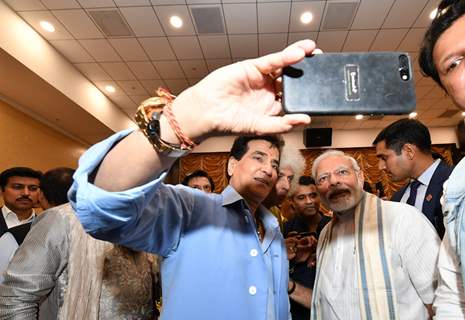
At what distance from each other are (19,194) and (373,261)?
3.15m

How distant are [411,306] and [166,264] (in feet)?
3.46

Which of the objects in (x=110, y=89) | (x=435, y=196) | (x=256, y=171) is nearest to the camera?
(x=256, y=171)

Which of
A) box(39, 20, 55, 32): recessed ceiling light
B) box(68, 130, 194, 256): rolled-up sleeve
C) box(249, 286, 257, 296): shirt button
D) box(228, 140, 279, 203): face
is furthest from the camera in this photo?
box(39, 20, 55, 32): recessed ceiling light

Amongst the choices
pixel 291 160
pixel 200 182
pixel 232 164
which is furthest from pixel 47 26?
pixel 232 164

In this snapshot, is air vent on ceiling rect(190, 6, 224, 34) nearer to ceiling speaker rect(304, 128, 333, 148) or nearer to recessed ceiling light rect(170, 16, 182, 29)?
recessed ceiling light rect(170, 16, 182, 29)

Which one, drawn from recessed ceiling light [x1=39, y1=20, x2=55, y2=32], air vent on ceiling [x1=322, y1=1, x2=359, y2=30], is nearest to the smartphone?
air vent on ceiling [x1=322, y1=1, x2=359, y2=30]

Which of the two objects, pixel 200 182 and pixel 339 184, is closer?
pixel 339 184

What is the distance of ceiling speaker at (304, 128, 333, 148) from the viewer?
7.89m

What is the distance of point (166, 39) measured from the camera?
4.51m

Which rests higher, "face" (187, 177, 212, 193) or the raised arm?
"face" (187, 177, 212, 193)

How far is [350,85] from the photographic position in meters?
0.62

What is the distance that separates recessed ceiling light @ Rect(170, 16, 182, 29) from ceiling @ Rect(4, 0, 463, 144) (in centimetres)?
6

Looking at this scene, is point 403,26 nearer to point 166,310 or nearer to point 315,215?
point 315,215

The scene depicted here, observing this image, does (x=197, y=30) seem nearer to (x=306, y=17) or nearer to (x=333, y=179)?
(x=306, y=17)
